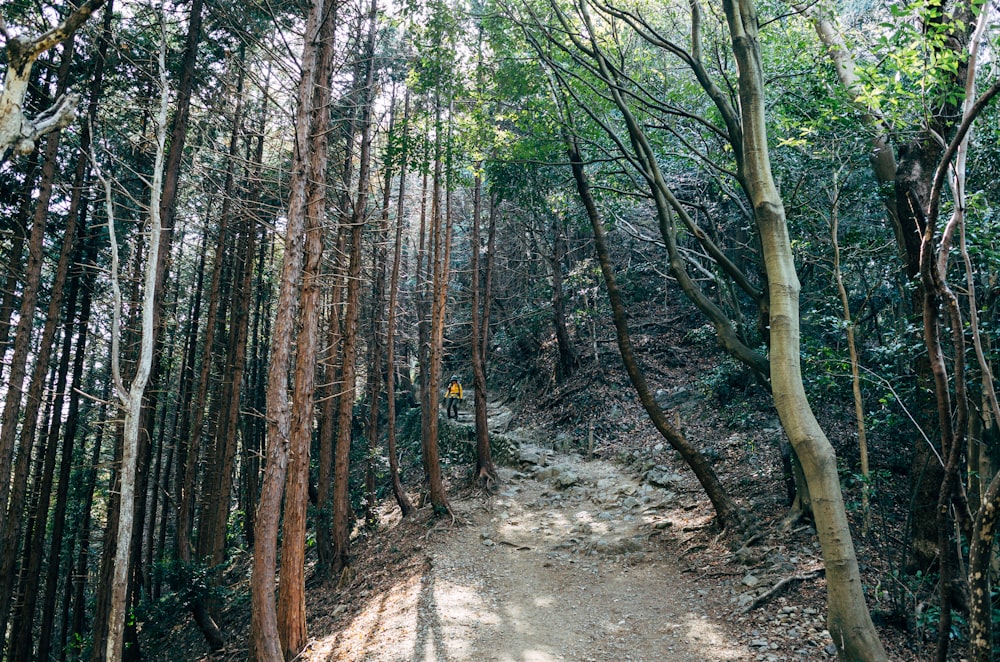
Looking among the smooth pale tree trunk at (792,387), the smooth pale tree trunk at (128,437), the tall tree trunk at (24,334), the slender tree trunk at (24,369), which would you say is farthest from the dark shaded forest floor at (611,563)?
the tall tree trunk at (24,334)

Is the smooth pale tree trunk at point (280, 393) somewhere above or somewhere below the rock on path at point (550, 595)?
above

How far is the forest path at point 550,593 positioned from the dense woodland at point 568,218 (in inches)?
48.2

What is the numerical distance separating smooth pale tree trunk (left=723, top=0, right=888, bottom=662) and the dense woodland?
24mm

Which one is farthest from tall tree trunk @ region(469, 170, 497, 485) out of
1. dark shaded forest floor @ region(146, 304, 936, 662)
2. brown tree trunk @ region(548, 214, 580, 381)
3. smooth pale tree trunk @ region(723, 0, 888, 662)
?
smooth pale tree trunk @ region(723, 0, 888, 662)

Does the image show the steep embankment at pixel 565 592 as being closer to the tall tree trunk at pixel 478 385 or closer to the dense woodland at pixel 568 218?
the tall tree trunk at pixel 478 385

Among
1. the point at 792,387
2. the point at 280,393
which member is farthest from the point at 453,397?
the point at 792,387

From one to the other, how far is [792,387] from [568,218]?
9441mm

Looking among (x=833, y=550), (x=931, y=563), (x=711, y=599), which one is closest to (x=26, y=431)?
(x=711, y=599)

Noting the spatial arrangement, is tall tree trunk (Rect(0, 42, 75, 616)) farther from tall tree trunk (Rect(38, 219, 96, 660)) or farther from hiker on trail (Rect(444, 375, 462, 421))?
hiker on trail (Rect(444, 375, 462, 421))

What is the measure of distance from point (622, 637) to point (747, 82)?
6456mm

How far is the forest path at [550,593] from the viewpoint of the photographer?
22.2ft

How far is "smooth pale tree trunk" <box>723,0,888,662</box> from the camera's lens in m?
3.89

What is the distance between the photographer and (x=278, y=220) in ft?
44.1

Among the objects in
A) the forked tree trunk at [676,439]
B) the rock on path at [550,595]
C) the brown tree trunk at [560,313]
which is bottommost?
the rock on path at [550,595]
